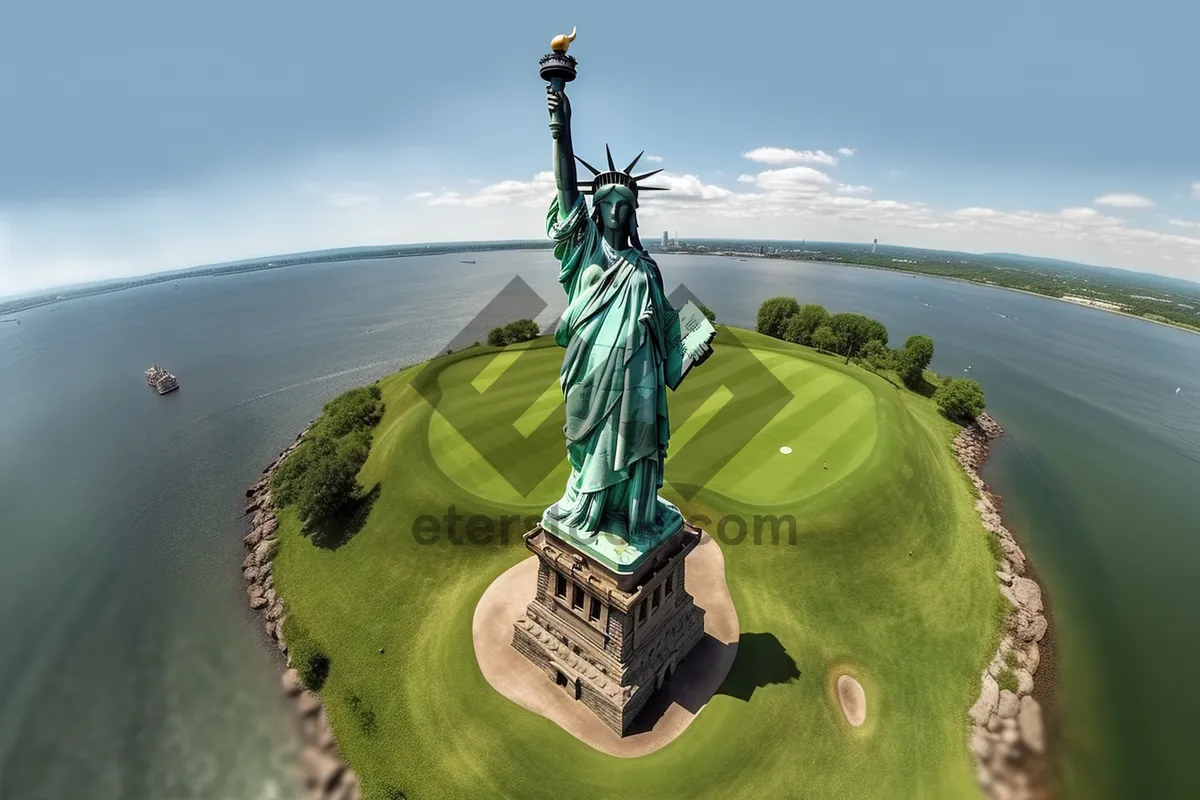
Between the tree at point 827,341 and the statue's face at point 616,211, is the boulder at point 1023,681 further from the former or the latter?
the tree at point 827,341

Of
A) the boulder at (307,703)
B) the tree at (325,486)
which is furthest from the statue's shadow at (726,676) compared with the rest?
the tree at (325,486)

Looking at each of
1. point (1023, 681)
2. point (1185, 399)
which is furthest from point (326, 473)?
point (1185, 399)

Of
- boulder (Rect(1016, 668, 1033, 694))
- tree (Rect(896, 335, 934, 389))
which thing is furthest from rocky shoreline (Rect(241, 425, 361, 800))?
tree (Rect(896, 335, 934, 389))

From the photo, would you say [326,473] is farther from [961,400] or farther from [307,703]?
[961,400]

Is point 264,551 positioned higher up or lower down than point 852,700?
lower down

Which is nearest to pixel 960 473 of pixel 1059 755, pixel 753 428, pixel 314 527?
pixel 753 428

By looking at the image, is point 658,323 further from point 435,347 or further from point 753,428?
point 435,347

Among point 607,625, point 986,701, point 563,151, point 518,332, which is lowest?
point 986,701
